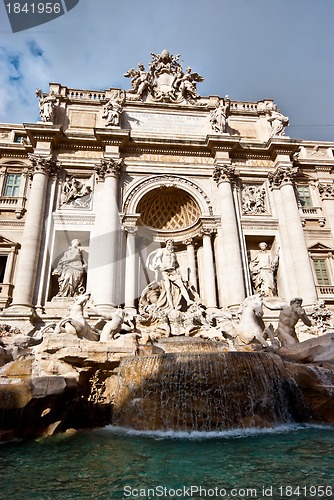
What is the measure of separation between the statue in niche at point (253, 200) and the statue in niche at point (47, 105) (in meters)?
10.9

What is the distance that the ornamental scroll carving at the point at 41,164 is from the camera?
15.1m

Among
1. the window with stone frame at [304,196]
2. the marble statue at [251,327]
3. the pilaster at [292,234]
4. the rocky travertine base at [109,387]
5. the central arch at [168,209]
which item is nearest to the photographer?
the rocky travertine base at [109,387]

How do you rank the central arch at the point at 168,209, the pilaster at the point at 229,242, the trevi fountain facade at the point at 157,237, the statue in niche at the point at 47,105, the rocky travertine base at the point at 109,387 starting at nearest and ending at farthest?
the rocky travertine base at the point at 109,387 < the trevi fountain facade at the point at 157,237 < the pilaster at the point at 229,242 < the statue in niche at the point at 47,105 < the central arch at the point at 168,209

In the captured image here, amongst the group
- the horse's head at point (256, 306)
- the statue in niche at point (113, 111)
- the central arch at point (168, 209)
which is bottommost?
the horse's head at point (256, 306)

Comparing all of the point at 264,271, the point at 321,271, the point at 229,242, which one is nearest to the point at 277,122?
the point at 229,242

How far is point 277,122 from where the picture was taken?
17.9 meters

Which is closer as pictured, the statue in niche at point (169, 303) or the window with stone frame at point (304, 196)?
the statue in niche at point (169, 303)

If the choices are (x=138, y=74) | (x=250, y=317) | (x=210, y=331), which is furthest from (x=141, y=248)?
(x=138, y=74)

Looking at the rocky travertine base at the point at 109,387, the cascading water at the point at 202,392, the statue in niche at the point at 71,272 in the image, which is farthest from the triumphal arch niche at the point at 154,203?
the cascading water at the point at 202,392

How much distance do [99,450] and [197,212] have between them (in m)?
12.9

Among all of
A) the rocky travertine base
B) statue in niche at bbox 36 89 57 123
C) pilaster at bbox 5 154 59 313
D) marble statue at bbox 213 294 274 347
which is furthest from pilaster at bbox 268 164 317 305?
statue in niche at bbox 36 89 57 123

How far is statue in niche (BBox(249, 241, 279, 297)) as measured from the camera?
14.8 meters

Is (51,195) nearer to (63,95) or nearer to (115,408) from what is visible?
(63,95)

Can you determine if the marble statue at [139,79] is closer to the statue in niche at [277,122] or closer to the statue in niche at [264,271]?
the statue in niche at [277,122]
